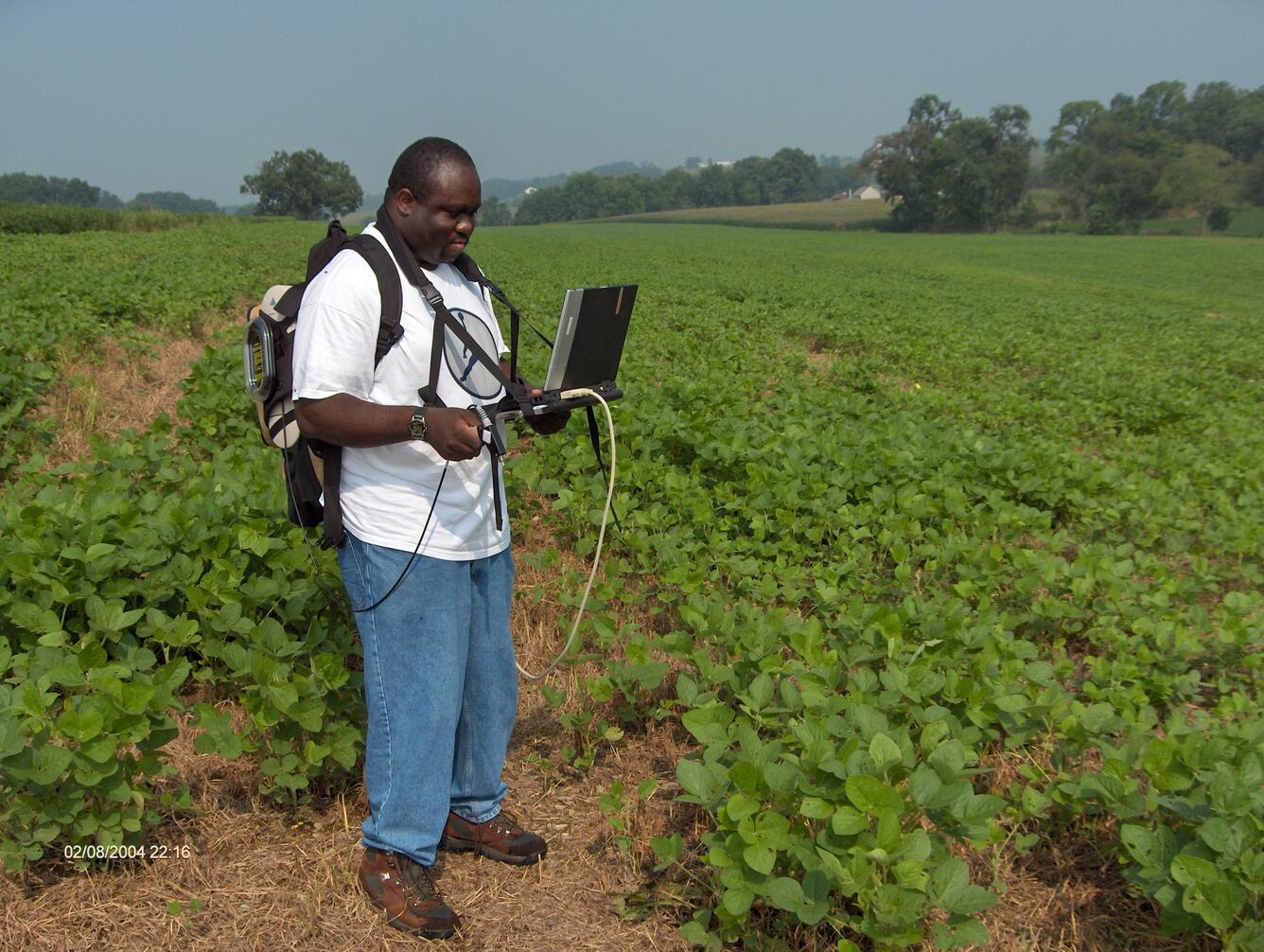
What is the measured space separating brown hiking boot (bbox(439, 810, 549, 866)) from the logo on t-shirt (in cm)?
132

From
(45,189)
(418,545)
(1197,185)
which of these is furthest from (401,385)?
(45,189)

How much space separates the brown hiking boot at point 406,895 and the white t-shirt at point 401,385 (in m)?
0.88

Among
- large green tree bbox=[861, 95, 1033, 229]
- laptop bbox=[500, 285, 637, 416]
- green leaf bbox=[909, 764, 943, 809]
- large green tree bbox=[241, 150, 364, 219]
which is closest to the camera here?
green leaf bbox=[909, 764, 943, 809]

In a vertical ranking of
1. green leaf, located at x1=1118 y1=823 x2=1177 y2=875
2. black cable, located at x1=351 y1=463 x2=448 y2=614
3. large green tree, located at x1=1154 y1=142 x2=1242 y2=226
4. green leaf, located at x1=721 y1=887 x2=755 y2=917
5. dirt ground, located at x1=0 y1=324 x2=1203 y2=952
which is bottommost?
dirt ground, located at x1=0 y1=324 x2=1203 y2=952

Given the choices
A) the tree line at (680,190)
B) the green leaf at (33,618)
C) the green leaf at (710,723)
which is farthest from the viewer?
the tree line at (680,190)

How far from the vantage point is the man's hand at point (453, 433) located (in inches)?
80.4

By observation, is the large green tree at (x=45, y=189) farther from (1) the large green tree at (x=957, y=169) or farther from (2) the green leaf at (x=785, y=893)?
(2) the green leaf at (x=785, y=893)

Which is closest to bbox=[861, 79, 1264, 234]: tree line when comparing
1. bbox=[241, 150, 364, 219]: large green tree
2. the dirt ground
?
bbox=[241, 150, 364, 219]: large green tree

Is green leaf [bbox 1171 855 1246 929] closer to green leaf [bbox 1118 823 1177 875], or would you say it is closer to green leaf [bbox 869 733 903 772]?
green leaf [bbox 1118 823 1177 875]

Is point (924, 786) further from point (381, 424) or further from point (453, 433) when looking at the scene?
point (381, 424)

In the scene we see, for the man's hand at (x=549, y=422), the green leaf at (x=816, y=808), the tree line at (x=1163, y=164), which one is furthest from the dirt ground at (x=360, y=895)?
the tree line at (x=1163, y=164)

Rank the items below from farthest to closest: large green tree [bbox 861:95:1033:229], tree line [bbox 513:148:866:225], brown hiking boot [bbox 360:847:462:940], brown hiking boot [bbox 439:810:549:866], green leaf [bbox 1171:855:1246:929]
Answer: tree line [bbox 513:148:866:225] → large green tree [bbox 861:95:1033:229] → brown hiking boot [bbox 439:810:549:866] → brown hiking boot [bbox 360:847:462:940] → green leaf [bbox 1171:855:1246:929]

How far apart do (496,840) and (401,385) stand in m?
1.44

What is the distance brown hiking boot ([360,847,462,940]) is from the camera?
7.84 ft
